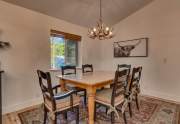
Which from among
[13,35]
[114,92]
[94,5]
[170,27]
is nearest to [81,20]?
[94,5]

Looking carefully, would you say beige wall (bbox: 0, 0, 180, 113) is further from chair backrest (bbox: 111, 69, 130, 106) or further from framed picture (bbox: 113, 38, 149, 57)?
chair backrest (bbox: 111, 69, 130, 106)

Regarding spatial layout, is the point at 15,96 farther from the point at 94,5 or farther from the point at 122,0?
the point at 122,0

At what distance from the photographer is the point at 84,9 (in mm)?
3580

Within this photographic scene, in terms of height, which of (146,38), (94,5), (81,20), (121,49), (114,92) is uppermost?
(94,5)

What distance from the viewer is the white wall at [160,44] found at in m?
3.56

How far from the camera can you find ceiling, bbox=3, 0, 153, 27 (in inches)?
117

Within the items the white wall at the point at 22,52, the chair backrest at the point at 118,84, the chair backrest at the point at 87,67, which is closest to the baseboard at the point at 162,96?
the chair backrest at the point at 87,67

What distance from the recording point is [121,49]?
15.0 feet

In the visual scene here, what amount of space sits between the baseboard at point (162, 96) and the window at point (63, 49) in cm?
238

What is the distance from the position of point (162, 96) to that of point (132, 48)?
1.62 m

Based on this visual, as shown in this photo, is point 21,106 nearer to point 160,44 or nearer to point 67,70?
point 67,70

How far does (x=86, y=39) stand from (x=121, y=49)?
1.22 m

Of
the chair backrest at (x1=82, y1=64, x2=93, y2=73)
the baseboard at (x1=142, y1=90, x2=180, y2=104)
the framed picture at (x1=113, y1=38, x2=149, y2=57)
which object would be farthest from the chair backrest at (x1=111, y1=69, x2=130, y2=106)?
the framed picture at (x1=113, y1=38, x2=149, y2=57)

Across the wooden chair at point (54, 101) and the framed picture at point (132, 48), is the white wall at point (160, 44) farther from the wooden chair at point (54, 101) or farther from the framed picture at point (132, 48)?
the wooden chair at point (54, 101)
